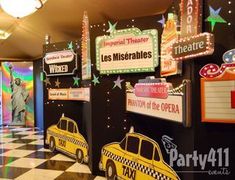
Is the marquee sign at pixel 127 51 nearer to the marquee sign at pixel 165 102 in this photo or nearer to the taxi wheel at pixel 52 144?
the marquee sign at pixel 165 102

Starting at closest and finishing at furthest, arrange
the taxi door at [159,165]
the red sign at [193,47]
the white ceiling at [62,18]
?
the red sign at [193,47]
the taxi door at [159,165]
the white ceiling at [62,18]

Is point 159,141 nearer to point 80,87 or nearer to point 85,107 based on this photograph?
point 85,107

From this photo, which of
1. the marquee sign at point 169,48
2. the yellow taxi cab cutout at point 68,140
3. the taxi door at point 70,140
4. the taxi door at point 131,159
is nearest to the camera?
the marquee sign at point 169,48

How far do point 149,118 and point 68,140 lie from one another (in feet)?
6.36

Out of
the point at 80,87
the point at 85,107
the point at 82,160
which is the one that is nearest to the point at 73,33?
the point at 80,87

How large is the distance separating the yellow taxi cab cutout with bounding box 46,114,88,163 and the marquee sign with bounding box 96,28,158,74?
1248 millimetres

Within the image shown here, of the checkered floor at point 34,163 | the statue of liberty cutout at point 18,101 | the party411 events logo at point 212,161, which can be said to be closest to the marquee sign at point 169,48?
the party411 events logo at point 212,161

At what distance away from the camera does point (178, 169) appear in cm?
214

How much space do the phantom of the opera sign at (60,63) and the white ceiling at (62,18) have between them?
0.59 m

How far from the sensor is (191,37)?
1786mm

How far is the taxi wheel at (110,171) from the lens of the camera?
9.65ft

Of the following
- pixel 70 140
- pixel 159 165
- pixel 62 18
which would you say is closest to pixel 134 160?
pixel 159 165

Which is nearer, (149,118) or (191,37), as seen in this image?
(191,37)

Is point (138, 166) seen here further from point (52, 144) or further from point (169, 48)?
point (52, 144)
